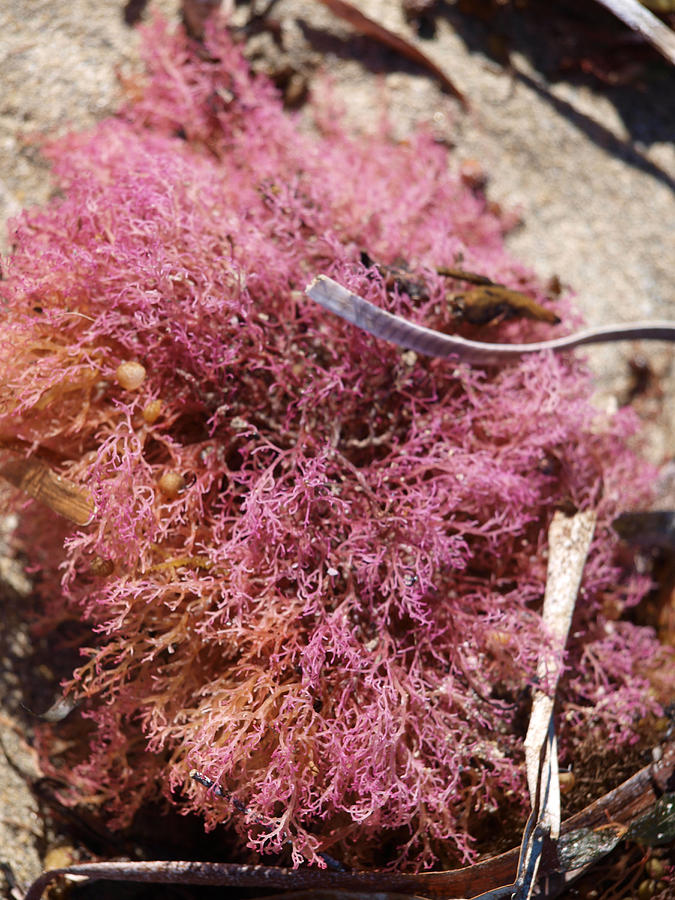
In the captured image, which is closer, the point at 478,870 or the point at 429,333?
the point at 478,870

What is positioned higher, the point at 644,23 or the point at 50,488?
the point at 644,23

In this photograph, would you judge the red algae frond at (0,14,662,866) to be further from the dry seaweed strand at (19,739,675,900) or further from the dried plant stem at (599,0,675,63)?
the dried plant stem at (599,0,675,63)

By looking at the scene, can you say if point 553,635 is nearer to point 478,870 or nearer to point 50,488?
point 478,870

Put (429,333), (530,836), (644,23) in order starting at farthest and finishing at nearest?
1. (644,23)
2. (429,333)
3. (530,836)

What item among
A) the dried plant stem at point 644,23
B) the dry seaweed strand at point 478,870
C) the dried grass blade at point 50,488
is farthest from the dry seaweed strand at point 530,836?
the dried plant stem at point 644,23

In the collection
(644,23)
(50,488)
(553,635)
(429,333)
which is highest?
(644,23)

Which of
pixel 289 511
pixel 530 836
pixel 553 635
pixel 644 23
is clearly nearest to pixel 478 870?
pixel 530 836

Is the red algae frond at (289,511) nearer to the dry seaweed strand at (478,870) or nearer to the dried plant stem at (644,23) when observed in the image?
the dry seaweed strand at (478,870)

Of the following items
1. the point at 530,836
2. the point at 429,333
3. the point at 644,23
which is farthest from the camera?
the point at 644,23

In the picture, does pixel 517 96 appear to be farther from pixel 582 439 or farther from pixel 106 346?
pixel 106 346
